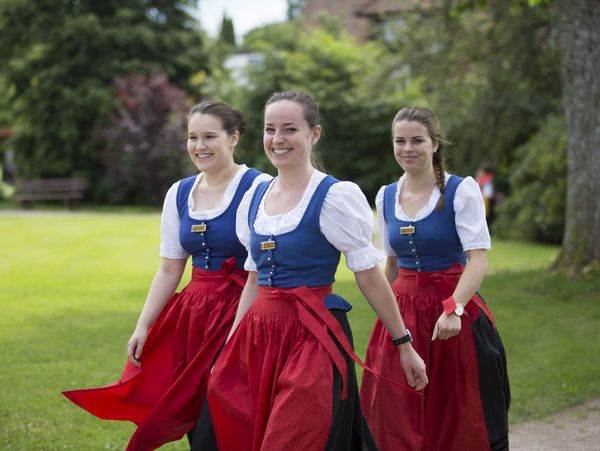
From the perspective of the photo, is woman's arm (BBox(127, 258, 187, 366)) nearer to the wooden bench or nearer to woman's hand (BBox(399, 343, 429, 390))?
woman's hand (BBox(399, 343, 429, 390))

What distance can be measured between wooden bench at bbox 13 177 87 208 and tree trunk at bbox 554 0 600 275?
1931 cm

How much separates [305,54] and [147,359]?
79.2ft

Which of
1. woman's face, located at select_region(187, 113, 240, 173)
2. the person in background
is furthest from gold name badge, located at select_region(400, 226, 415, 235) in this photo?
the person in background

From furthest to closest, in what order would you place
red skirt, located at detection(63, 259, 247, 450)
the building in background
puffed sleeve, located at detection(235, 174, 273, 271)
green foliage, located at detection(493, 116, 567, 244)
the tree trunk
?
the building in background, green foliage, located at detection(493, 116, 567, 244), the tree trunk, red skirt, located at detection(63, 259, 247, 450), puffed sleeve, located at detection(235, 174, 273, 271)

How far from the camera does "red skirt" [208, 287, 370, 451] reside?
126 inches

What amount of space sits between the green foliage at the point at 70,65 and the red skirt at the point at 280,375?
81.9 feet

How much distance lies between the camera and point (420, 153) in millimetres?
4293

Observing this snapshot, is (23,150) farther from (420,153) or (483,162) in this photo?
(420,153)

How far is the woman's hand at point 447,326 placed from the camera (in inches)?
154

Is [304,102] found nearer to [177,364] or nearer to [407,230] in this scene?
[407,230]

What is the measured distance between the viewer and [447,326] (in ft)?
12.8

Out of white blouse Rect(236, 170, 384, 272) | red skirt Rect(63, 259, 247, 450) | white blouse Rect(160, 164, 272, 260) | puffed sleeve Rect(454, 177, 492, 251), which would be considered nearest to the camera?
white blouse Rect(236, 170, 384, 272)

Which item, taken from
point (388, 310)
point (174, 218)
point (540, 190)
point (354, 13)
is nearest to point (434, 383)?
point (388, 310)

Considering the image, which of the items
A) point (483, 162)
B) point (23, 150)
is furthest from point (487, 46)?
point (23, 150)
